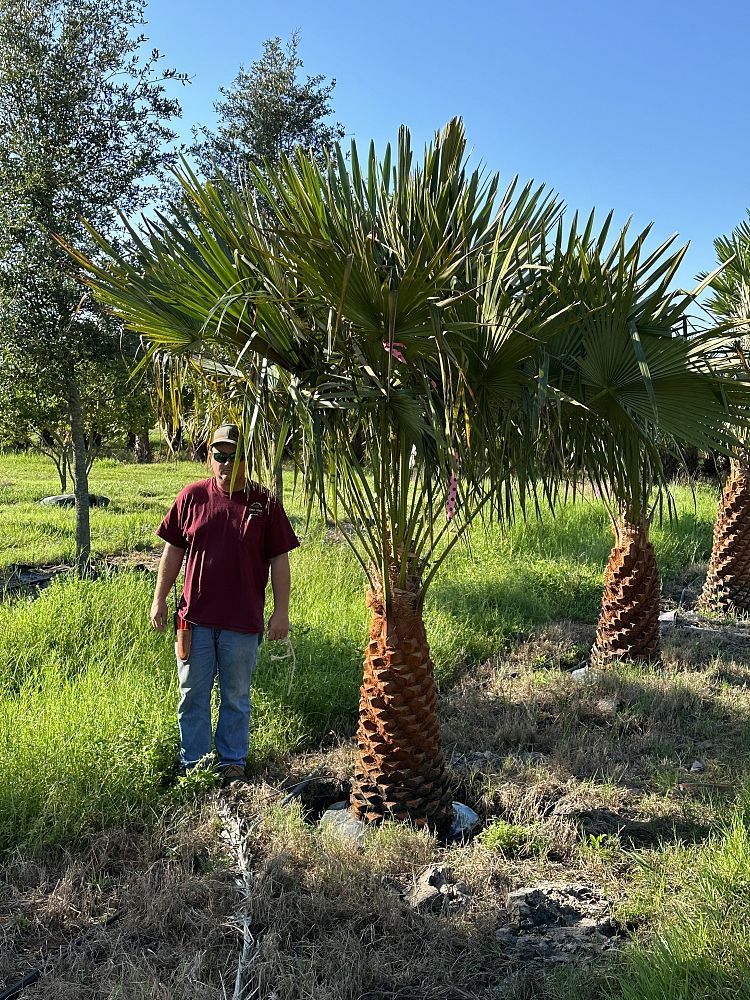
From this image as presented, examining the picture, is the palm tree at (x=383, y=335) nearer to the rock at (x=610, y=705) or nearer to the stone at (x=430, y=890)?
the stone at (x=430, y=890)

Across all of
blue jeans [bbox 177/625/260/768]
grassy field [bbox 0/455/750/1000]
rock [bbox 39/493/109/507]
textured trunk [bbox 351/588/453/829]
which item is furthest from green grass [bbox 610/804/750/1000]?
rock [bbox 39/493/109/507]

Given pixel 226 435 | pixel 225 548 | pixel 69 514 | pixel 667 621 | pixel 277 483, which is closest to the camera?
pixel 226 435

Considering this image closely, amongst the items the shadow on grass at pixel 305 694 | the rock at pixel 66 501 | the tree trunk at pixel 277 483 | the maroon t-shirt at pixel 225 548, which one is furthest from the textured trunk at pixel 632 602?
the rock at pixel 66 501

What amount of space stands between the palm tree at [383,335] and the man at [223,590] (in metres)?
0.66

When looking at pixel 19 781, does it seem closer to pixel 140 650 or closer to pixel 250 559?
pixel 250 559

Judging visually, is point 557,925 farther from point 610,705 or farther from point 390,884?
point 610,705

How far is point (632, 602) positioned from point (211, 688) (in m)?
4.12

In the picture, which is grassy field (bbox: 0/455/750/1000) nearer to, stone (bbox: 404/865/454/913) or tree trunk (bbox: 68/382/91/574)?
stone (bbox: 404/865/454/913)

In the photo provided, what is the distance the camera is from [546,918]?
132 inches

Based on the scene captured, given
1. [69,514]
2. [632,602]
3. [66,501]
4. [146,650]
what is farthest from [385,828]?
[66,501]

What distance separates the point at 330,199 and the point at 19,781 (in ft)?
10.7

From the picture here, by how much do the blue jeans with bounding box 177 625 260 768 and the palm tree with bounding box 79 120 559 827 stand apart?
830 mm

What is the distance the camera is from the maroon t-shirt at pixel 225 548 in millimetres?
4312

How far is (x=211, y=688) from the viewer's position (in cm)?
435
